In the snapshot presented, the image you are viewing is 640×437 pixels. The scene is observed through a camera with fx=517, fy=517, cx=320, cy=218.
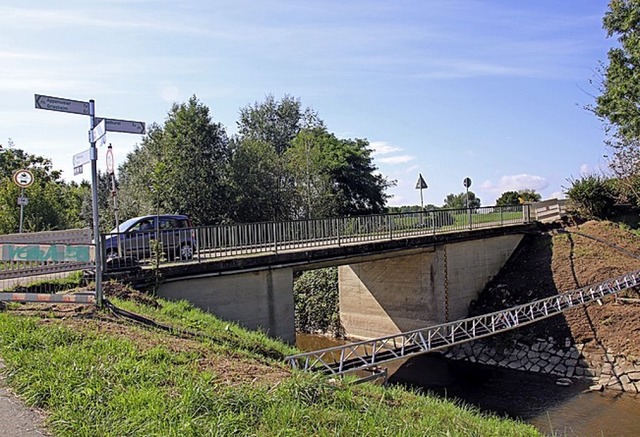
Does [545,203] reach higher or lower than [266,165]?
lower

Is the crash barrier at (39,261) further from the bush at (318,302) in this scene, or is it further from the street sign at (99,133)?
the bush at (318,302)

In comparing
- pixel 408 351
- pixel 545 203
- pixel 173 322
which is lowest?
pixel 408 351

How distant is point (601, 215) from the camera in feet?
85.1

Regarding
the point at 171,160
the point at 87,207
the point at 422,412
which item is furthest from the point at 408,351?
the point at 87,207

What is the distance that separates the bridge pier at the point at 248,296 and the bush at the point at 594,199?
1855 cm

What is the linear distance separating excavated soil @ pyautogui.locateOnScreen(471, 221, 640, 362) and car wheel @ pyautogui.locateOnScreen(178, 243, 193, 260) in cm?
1242

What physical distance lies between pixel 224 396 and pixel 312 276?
22397 mm

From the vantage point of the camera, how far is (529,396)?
15500 mm

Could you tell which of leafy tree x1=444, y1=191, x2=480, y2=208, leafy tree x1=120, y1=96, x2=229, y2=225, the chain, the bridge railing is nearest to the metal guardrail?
the chain

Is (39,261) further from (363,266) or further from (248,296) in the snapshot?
(363,266)

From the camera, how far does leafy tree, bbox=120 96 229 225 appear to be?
2903cm

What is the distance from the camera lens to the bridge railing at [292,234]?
12770mm

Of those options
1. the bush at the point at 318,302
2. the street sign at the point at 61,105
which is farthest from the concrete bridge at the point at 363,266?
the street sign at the point at 61,105

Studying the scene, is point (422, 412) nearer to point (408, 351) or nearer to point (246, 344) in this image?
point (246, 344)
